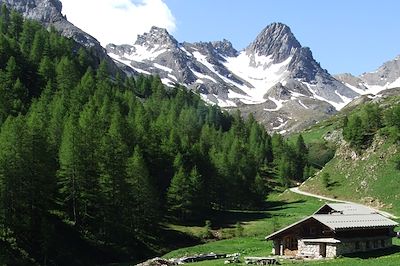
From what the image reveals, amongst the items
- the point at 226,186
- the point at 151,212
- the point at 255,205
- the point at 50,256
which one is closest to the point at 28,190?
the point at 50,256

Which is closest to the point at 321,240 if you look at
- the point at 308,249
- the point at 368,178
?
the point at 308,249

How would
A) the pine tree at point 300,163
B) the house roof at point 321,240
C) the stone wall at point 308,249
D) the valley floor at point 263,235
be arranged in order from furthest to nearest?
the pine tree at point 300,163, the stone wall at point 308,249, the house roof at point 321,240, the valley floor at point 263,235

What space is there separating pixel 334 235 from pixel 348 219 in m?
4.37

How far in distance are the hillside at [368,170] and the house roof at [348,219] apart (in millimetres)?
33926

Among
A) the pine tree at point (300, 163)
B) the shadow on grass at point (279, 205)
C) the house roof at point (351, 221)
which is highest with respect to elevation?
the pine tree at point (300, 163)

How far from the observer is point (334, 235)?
59750 mm

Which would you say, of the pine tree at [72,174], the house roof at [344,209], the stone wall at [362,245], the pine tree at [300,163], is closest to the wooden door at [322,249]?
the stone wall at [362,245]

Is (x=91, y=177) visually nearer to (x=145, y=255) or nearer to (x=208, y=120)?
(x=145, y=255)

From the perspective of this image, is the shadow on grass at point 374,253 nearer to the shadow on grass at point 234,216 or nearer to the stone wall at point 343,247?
the stone wall at point 343,247

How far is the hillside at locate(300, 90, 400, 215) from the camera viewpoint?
111 m

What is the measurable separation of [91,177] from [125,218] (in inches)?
322

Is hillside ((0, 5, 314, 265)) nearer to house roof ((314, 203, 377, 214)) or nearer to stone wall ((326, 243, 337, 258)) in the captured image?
house roof ((314, 203, 377, 214))

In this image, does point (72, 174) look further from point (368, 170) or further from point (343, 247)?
point (368, 170)

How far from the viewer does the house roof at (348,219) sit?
198ft
